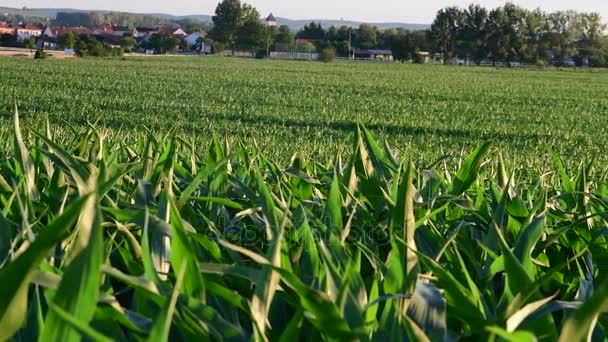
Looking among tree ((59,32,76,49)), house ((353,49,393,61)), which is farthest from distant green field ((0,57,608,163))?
house ((353,49,393,61))

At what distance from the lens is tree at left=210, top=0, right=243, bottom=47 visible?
5654 inches

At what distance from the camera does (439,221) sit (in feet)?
5.54

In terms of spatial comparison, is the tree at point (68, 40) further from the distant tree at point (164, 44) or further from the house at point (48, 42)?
the house at point (48, 42)

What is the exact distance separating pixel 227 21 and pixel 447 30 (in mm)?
42564

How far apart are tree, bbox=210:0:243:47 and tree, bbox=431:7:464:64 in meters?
36.6

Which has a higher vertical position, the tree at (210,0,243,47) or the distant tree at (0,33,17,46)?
the tree at (210,0,243,47)

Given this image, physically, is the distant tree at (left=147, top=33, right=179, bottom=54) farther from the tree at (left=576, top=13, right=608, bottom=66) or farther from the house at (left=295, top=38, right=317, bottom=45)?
the tree at (left=576, top=13, right=608, bottom=66)

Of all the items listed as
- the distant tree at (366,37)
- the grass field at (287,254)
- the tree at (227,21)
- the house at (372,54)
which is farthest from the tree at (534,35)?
the grass field at (287,254)

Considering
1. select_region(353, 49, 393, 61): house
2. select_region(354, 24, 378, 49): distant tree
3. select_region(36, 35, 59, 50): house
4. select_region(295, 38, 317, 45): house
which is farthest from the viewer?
select_region(354, 24, 378, 49): distant tree

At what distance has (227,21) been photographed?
14650 cm

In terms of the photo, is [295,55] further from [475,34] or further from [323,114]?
[323,114]

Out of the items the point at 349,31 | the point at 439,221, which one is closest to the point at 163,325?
the point at 439,221

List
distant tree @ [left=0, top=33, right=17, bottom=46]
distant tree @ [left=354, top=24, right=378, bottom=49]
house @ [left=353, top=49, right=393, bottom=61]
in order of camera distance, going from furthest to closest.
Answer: distant tree @ [left=354, top=24, right=378, bottom=49], house @ [left=353, top=49, right=393, bottom=61], distant tree @ [left=0, top=33, right=17, bottom=46]

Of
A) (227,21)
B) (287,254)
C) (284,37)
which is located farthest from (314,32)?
(287,254)
